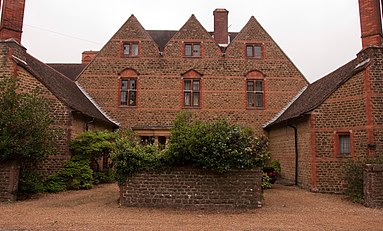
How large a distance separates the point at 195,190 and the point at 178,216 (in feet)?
4.58

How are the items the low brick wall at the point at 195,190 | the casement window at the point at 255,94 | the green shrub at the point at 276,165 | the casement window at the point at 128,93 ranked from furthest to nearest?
1. the casement window at the point at 255,94
2. the casement window at the point at 128,93
3. the green shrub at the point at 276,165
4. the low brick wall at the point at 195,190

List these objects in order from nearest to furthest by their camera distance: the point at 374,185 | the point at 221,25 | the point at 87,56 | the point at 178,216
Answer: the point at 178,216, the point at 374,185, the point at 221,25, the point at 87,56

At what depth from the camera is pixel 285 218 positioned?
8.61 metres

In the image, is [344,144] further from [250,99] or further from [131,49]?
[131,49]

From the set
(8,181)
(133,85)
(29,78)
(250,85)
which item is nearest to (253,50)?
(250,85)

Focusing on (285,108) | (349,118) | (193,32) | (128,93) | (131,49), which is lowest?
(349,118)

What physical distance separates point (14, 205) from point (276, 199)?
9.63 metres

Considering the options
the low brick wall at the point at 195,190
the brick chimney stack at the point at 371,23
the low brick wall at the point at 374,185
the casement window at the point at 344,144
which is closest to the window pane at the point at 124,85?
the low brick wall at the point at 195,190

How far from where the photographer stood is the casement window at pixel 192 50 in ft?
70.6

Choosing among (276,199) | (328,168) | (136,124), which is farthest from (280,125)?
(136,124)

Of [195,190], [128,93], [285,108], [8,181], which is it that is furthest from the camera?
[128,93]

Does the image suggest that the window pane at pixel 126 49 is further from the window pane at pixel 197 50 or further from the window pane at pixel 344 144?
the window pane at pixel 344 144

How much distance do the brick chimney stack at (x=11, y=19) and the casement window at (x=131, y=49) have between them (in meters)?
7.90

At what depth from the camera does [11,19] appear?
14133 mm
